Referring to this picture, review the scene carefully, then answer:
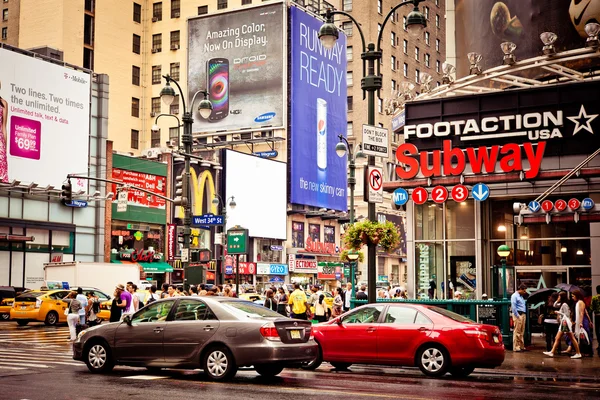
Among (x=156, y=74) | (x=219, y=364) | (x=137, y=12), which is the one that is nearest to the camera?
(x=219, y=364)

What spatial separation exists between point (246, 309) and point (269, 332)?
3.02ft

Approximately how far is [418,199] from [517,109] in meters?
5.08

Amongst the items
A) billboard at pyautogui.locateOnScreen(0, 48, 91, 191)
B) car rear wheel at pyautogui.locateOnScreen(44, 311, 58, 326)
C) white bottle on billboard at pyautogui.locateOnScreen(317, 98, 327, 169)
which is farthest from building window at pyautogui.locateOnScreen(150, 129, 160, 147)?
car rear wheel at pyautogui.locateOnScreen(44, 311, 58, 326)

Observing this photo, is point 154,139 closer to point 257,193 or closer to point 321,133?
point 321,133

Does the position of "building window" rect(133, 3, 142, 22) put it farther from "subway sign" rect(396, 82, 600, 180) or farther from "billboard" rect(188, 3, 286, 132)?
"subway sign" rect(396, 82, 600, 180)

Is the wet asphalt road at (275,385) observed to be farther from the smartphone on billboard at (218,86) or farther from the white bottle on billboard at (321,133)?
the white bottle on billboard at (321,133)

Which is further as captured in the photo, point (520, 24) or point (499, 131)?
point (520, 24)

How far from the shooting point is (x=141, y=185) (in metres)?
58.4

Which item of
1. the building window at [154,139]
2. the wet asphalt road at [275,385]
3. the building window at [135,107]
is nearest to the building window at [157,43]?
the building window at [135,107]

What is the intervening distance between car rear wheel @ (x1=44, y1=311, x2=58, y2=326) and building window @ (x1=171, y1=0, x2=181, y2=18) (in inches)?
2264

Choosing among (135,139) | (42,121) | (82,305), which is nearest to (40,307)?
(82,305)

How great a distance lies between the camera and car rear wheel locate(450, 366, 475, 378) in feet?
52.5

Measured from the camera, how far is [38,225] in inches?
2013

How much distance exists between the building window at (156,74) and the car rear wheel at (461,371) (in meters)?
74.6
